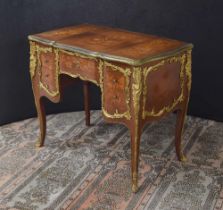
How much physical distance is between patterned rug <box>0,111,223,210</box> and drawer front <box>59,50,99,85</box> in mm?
633

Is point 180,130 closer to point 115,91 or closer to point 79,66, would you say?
point 115,91

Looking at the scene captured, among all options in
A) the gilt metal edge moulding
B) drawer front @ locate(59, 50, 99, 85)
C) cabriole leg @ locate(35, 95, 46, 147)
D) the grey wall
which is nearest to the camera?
the gilt metal edge moulding

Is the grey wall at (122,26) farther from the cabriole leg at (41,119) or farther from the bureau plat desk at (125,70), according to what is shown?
the bureau plat desk at (125,70)

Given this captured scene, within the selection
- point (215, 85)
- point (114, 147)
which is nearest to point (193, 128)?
point (215, 85)

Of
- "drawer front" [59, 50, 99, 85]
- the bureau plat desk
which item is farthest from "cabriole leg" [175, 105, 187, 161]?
"drawer front" [59, 50, 99, 85]

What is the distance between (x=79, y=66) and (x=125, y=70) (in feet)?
1.24

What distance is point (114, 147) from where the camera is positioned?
3078mm

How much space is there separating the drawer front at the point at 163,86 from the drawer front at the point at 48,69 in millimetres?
665

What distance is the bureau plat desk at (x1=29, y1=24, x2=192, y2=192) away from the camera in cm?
229

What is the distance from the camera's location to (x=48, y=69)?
9.00 ft

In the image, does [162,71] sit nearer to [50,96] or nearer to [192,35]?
[50,96]

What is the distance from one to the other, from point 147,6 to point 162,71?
118cm

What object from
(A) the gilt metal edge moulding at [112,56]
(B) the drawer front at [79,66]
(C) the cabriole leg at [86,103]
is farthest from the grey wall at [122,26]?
(B) the drawer front at [79,66]

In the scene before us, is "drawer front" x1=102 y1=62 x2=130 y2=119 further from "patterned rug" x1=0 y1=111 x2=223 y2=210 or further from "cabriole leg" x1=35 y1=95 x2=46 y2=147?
"cabriole leg" x1=35 y1=95 x2=46 y2=147
